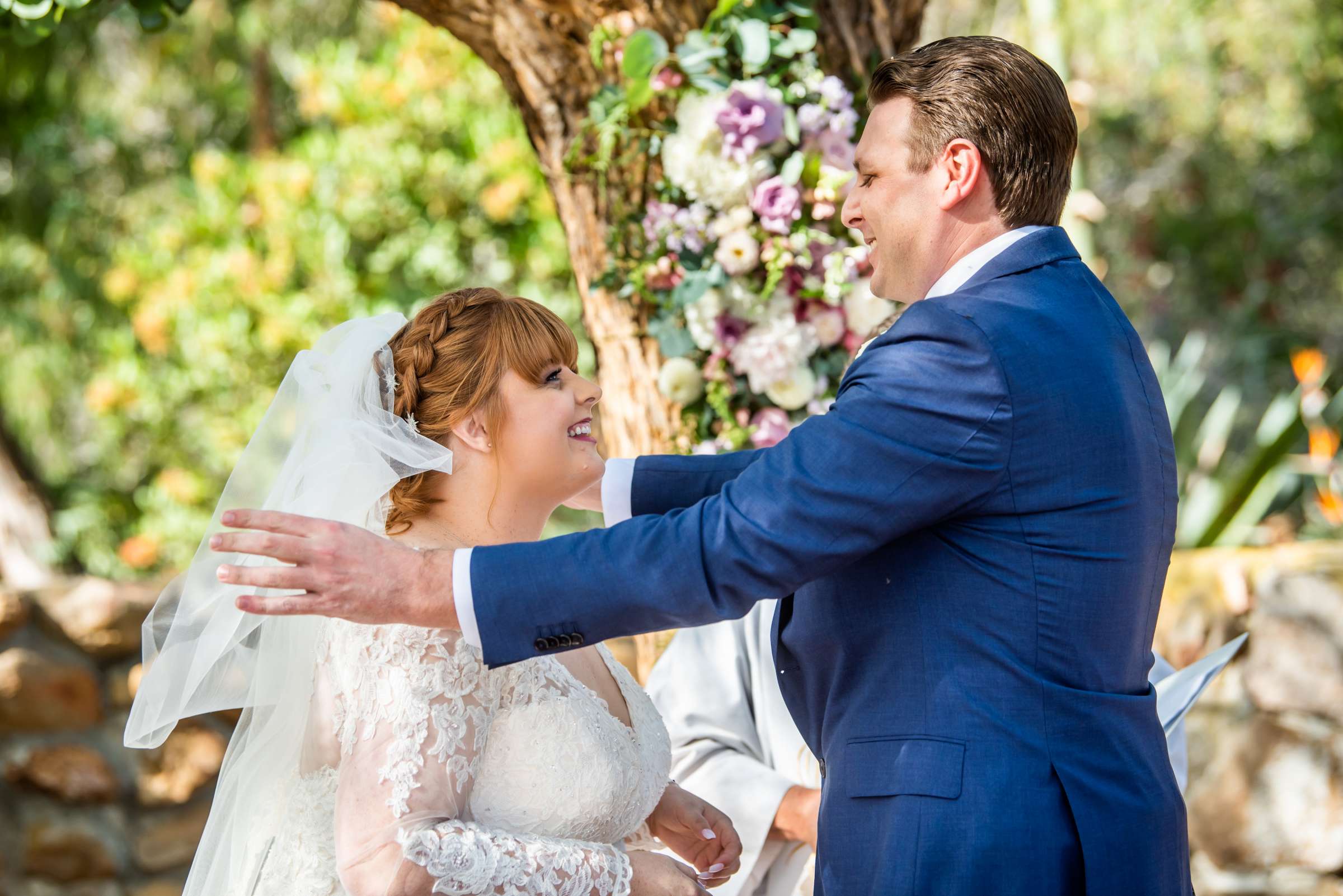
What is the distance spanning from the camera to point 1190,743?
4684 millimetres

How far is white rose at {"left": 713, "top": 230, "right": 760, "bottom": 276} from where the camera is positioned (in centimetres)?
279

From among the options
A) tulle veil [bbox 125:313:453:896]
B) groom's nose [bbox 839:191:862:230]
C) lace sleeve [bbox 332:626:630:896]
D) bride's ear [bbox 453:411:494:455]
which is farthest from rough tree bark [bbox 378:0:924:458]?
lace sleeve [bbox 332:626:630:896]

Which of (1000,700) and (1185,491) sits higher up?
(1000,700)

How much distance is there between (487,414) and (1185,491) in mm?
4841

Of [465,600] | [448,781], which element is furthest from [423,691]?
[465,600]

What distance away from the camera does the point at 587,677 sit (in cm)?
214

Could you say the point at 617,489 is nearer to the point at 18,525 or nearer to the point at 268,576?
the point at 268,576

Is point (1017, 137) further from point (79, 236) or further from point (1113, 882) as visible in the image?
point (79, 236)

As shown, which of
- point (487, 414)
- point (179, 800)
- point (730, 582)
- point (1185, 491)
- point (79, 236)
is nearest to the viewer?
point (730, 582)

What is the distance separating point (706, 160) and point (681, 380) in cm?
51

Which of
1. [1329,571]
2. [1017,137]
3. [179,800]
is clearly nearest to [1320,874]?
[1329,571]

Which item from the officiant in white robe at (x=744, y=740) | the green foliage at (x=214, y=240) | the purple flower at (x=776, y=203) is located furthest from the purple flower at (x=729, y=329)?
the green foliage at (x=214, y=240)

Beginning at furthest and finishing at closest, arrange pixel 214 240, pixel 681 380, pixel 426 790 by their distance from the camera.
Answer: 1. pixel 214 240
2. pixel 681 380
3. pixel 426 790

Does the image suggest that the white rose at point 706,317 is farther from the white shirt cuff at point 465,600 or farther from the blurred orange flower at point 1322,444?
the blurred orange flower at point 1322,444
